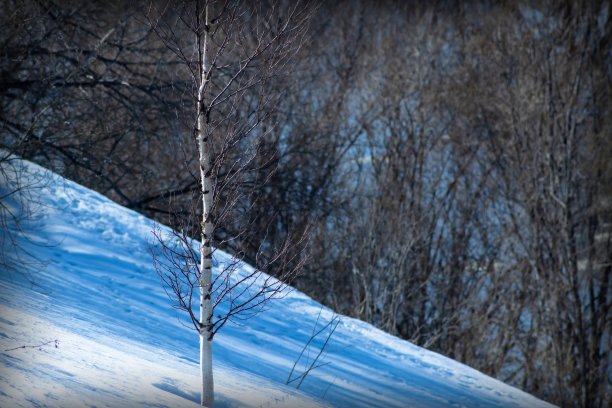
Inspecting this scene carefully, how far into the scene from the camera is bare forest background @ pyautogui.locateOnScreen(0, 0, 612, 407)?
1830 cm

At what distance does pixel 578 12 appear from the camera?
21.5 m

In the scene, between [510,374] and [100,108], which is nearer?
[100,108]

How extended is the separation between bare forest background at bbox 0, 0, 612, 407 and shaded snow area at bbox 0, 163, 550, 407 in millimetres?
5625

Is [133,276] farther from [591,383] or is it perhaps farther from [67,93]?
[591,383]

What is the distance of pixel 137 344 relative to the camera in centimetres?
634

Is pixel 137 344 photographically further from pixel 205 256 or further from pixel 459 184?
pixel 459 184

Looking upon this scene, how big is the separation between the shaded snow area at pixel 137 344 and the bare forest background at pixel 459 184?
18.5 feet

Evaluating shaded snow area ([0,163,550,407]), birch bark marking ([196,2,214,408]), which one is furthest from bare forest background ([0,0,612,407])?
birch bark marking ([196,2,214,408])

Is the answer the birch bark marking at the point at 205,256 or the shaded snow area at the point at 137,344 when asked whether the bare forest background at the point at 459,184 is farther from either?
the birch bark marking at the point at 205,256

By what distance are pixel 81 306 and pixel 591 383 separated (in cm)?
1474

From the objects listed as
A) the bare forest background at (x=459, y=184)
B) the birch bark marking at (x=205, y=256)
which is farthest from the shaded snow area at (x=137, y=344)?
the bare forest background at (x=459, y=184)

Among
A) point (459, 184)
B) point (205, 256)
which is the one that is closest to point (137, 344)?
point (205, 256)

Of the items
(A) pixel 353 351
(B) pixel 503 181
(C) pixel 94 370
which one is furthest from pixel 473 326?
(C) pixel 94 370

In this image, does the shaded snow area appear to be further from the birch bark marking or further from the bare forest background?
the bare forest background
